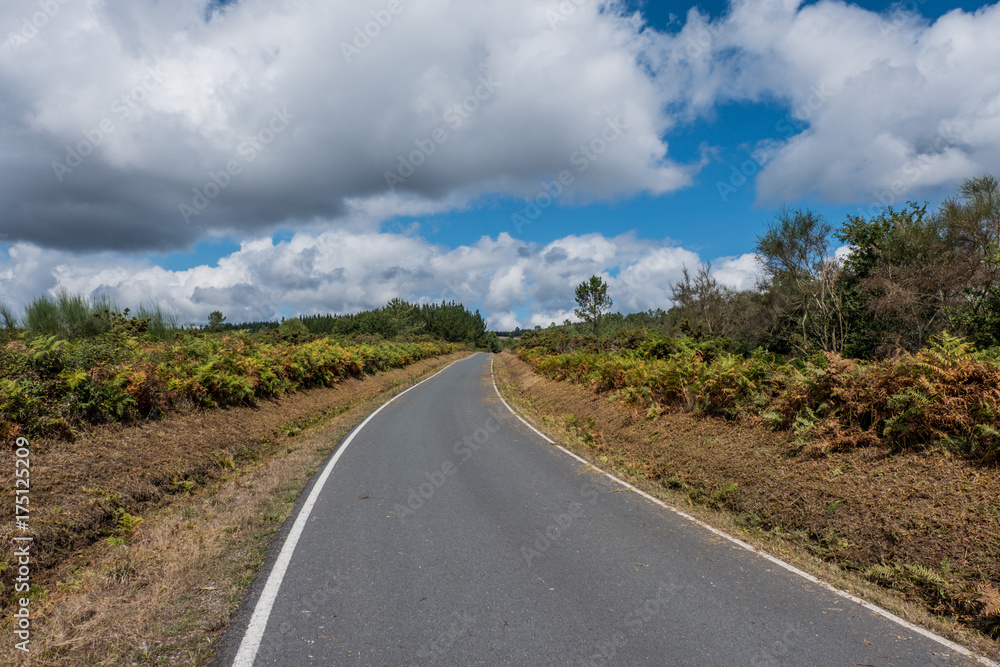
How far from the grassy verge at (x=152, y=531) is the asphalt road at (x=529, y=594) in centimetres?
39

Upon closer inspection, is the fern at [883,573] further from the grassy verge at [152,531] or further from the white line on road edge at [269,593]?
the grassy verge at [152,531]

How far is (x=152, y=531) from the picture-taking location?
18.9ft

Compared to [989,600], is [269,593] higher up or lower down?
higher up

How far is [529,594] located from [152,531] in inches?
183

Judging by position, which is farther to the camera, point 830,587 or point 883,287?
point 883,287

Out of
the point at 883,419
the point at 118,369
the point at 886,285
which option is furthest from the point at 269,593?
the point at 886,285

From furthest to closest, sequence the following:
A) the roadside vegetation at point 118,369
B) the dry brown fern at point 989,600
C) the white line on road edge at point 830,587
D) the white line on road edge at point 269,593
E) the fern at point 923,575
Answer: the roadside vegetation at point 118,369
the fern at point 923,575
the dry brown fern at point 989,600
the white line on road edge at point 830,587
the white line on road edge at point 269,593

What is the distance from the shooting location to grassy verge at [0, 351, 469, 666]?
358 centimetres

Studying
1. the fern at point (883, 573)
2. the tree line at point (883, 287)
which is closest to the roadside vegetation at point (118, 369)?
the fern at point (883, 573)

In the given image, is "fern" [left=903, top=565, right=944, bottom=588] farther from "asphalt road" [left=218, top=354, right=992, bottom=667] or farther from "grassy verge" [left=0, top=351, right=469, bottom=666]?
"grassy verge" [left=0, top=351, right=469, bottom=666]

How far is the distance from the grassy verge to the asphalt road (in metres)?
0.39

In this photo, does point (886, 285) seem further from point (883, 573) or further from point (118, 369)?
point (118, 369)

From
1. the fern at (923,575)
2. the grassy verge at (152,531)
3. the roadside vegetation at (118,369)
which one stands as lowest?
the fern at (923,575)

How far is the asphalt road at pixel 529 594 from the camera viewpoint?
3.52 metres
